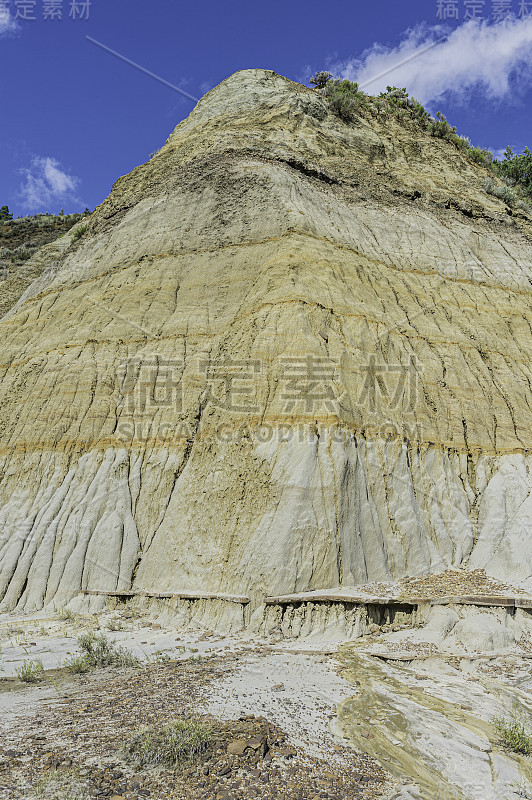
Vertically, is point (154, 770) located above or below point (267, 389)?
below

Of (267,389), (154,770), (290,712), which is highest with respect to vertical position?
(267,389)

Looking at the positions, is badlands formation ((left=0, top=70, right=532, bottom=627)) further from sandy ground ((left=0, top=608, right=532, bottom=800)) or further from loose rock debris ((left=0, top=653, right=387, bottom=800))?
loose rock debris ((left=0, top=653, right=387, bottom=800))

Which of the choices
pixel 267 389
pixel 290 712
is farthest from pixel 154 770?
pixel 267 389

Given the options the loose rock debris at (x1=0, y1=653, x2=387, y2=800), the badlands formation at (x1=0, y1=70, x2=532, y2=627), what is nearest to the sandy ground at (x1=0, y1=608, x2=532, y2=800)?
the loose rock debris at (x1=0, y1=653, x2=387, y2=800)

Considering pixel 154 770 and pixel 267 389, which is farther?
pixel 267 389

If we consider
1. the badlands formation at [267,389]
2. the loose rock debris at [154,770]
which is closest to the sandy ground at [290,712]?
the loose rock debris at [154,770]

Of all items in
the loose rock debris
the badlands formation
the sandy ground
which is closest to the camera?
the loose rock debris

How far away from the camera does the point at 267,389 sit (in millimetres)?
15164

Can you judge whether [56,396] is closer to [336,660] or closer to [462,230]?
[336,660]

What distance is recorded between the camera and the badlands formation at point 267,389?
1335 centimetres

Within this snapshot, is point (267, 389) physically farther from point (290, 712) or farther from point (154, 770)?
point (154, 770)

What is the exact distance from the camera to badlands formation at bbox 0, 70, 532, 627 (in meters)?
13.4

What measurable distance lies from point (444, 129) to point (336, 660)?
3135 centimetres

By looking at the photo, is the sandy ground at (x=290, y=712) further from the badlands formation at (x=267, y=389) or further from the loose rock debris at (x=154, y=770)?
the badlands formation at (x=267, y=389)
